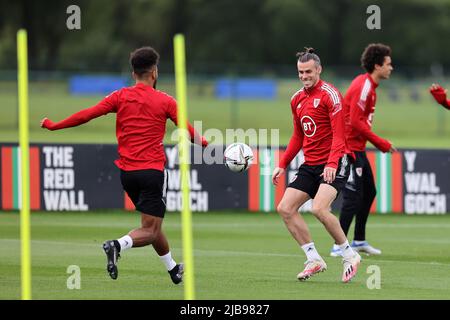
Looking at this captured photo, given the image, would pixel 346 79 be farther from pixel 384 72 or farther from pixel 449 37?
pixel 384 72

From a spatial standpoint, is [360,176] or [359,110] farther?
[360,176]

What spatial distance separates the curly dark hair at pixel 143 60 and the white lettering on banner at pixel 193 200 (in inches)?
328

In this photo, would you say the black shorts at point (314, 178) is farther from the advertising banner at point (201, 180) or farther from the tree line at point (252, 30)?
the tree line at point (252, 30)

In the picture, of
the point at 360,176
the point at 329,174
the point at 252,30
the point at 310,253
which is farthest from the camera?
the point at 252,30

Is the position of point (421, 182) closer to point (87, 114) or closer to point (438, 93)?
point (438, 93)

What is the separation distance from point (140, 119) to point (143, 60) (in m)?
0.55

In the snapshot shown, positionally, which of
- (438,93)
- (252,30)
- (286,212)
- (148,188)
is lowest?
(286,212)

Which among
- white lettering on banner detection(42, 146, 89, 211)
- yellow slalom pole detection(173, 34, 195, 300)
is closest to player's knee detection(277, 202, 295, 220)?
yellow slalom pole detection(173, 34, 195, 300)

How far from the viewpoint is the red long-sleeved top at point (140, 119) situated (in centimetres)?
1052

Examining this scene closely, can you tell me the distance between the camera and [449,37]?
6731 cm

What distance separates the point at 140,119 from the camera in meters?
10.5

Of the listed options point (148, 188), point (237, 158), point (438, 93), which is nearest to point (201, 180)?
point (438, 93)

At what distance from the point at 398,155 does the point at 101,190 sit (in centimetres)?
500

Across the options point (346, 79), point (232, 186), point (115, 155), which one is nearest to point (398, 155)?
point (232, 186)
